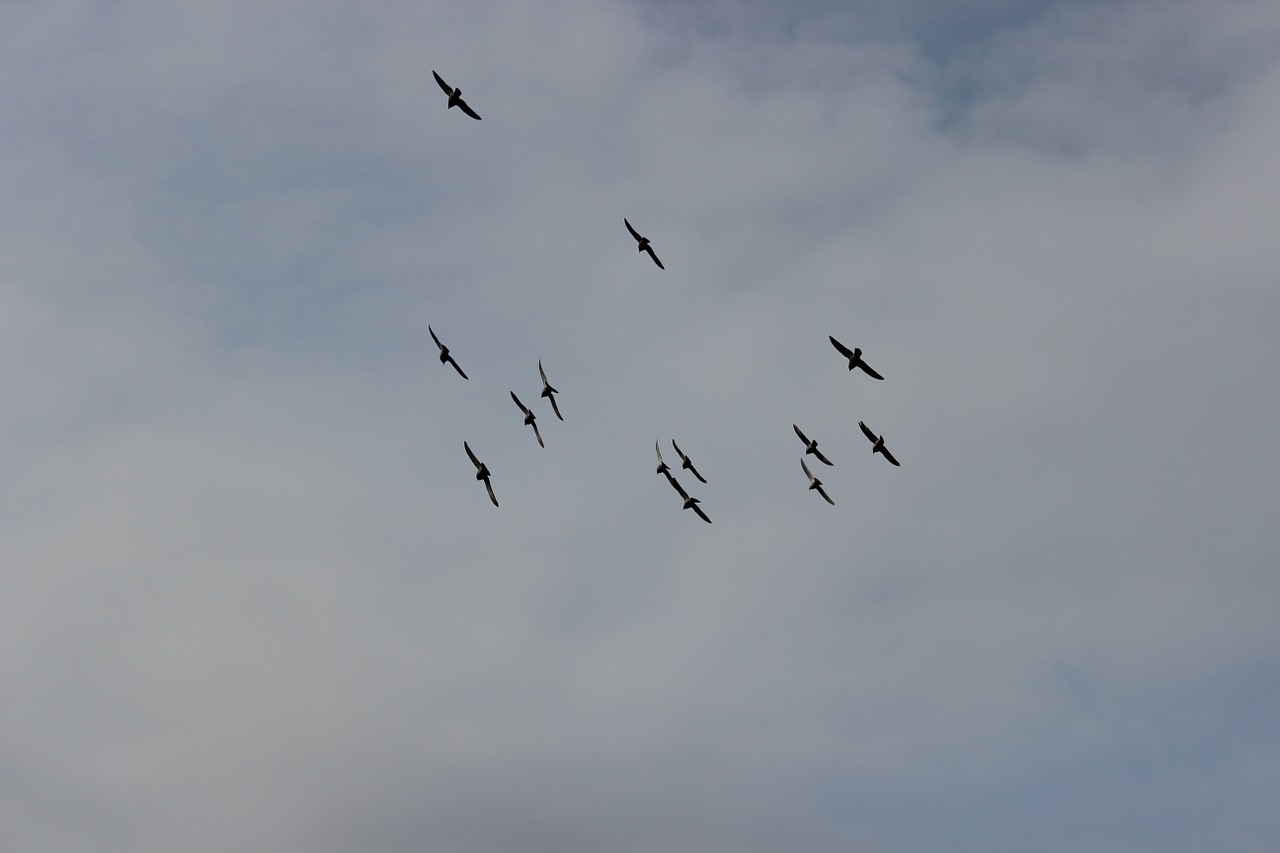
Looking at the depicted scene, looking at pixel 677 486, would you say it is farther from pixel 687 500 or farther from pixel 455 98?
pixel 455 98

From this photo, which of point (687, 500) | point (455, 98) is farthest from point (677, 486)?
point (455, 98)

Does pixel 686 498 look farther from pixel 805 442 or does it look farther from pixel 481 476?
pixel 481 476

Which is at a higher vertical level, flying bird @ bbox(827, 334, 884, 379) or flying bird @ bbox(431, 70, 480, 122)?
flying bird @ bbox(431, 70, 480, 122)

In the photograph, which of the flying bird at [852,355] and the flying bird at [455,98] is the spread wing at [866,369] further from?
the flying bird at [455,98]

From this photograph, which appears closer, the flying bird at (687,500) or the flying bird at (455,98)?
the flying bird at (455,98)

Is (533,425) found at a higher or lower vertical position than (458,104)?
lower

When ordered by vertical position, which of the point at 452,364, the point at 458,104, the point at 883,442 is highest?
the point at 458,104

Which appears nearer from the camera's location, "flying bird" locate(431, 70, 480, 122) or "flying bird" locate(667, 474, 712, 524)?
"flying bird" locate(431, 70, 480, 122)

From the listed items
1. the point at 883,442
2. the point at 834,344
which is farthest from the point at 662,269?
the point at 883,442

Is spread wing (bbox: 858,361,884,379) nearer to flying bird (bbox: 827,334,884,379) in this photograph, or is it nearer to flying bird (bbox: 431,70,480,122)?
flying bird (bbox: 827,334,884,379)

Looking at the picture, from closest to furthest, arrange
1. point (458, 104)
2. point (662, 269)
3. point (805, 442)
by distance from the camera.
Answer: point (458, 104)
point (662, 269)
point (805, 442)

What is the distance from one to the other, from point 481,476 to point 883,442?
1411 inches

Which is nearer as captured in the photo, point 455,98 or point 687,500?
point 455,98

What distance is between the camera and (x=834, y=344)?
113m
